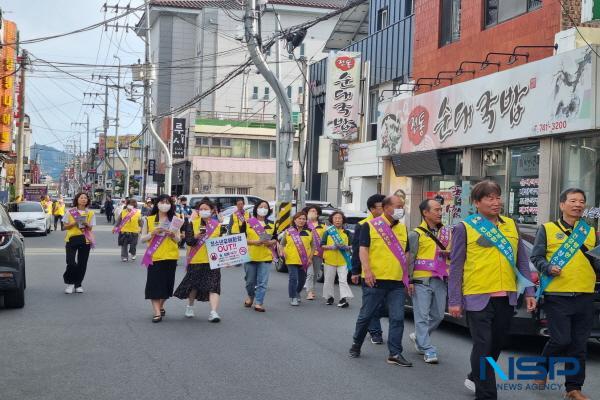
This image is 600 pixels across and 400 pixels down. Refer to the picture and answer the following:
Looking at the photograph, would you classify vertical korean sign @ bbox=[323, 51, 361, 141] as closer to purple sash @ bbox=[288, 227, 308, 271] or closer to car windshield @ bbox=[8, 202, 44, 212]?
car windshield @ bbox=[8, 202, 44, 212]

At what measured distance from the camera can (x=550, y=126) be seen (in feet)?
58.6

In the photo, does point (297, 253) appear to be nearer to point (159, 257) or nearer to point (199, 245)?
point (199, 245)

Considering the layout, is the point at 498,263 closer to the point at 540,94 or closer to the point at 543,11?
the point at 540,94

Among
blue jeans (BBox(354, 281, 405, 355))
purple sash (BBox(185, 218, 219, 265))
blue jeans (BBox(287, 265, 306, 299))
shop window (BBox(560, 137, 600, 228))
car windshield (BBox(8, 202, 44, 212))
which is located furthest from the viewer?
car windshield (BBox(8, 202, 44, 212))

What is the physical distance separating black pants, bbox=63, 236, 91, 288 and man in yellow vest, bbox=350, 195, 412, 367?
6.90 m

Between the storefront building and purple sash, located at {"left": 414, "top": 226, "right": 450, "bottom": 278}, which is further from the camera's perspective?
the storefront building

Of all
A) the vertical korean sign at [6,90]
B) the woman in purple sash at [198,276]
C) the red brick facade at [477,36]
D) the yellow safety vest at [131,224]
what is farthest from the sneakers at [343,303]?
the vertical korean sign at [6,90]

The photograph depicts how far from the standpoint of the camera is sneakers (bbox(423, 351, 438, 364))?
8719mm

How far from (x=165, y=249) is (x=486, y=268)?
5677 millimetres

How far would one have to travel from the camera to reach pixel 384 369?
8.31 meters

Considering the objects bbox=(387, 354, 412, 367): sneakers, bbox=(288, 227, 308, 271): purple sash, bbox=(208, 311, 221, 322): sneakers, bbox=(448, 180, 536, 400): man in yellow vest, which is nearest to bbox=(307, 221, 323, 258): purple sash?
bbox=(288, 227, 308, 271): purple sash

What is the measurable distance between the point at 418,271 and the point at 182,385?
314 cm

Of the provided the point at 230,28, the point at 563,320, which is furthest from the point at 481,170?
the point at 230,28

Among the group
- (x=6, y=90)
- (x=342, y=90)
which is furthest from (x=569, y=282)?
(x=6, y=90)
